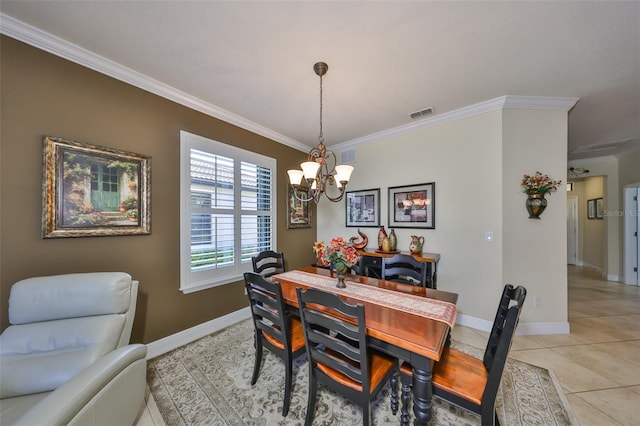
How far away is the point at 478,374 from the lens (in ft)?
4.36

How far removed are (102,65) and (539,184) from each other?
4.59 meters

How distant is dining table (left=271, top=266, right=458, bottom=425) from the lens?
116 centimetres

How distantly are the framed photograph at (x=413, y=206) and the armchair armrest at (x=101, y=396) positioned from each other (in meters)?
3.24

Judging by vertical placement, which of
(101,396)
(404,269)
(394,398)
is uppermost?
(404,269)

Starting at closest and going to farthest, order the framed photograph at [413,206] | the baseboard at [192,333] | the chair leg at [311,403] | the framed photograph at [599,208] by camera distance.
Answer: the chair leg at [311,403] → the baseboard at [192,333] → the framed photograph at [413,206] → the framed photograph at [599,208]

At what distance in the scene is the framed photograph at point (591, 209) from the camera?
17.9ft

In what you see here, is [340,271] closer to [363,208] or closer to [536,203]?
[363,208]

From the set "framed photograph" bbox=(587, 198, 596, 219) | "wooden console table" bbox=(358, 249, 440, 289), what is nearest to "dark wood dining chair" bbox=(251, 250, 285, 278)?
"wooden console table" bbox=(358, 249, 440, 289)

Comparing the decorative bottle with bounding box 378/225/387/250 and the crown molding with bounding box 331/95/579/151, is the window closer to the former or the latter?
the decorative bottle with bounding box 378/225/387/250

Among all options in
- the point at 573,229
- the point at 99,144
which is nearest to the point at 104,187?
the point at 99,144

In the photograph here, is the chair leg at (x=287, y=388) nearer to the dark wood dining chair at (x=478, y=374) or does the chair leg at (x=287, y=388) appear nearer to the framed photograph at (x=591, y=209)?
the dark wood dining chair at (x=478, y=374)

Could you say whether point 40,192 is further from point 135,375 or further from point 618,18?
point 618,18

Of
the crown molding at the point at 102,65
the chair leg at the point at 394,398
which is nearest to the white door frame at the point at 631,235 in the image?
the chair leg at the point at 394,398

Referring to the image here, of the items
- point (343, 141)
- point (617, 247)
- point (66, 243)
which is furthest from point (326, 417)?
point (617, 247)
